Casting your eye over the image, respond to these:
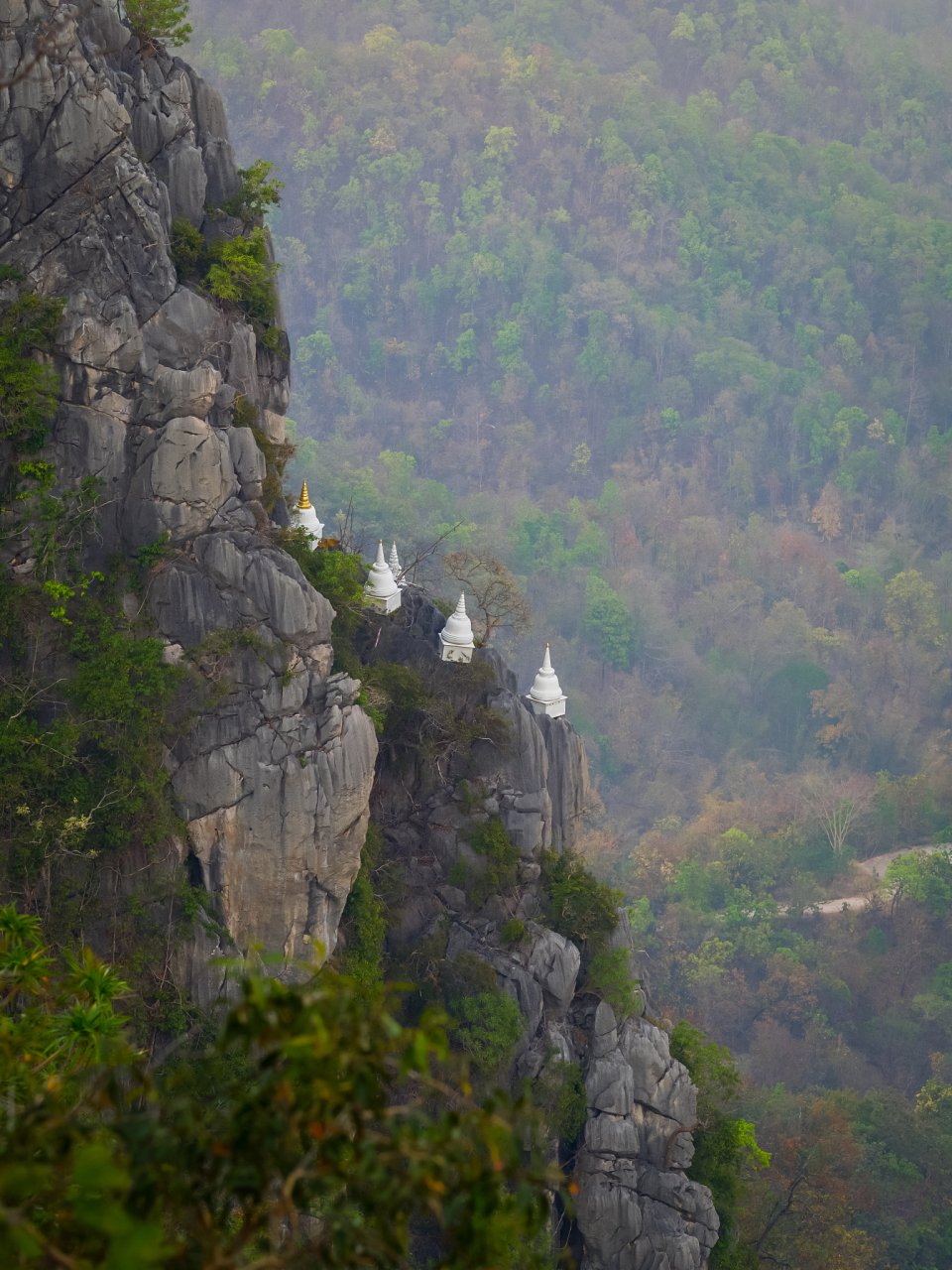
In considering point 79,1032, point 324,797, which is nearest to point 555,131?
point 324,797

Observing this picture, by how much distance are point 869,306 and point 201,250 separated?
89343 millimetres

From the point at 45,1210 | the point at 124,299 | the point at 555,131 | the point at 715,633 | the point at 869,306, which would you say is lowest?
the point at 45,1210

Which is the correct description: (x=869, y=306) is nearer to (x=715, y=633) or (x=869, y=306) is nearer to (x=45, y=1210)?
(x=715, y=633)

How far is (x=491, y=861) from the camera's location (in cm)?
2208

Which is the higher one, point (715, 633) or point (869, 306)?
point (869, 306)

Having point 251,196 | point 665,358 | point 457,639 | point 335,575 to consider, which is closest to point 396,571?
point 457,639

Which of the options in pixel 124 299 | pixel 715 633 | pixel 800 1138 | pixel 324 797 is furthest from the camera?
pixel 715 633

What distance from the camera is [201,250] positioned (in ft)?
61.6

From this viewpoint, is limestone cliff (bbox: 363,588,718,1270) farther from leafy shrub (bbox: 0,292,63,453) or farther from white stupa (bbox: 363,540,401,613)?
leafy shrub (bbox: 0,292,63,453)

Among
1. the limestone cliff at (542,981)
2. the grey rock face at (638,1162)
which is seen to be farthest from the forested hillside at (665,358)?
the limestone cliff at (542,981)

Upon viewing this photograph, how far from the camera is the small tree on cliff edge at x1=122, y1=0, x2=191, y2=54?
18.2 m

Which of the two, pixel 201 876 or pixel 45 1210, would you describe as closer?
pixel 45 1210

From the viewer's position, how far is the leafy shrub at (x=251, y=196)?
1944cm

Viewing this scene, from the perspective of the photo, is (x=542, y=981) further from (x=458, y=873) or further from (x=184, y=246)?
(x=184, y=246)
